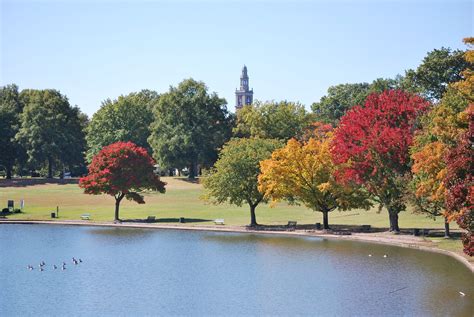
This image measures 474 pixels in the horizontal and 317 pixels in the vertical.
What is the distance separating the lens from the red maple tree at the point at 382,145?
81812 mm

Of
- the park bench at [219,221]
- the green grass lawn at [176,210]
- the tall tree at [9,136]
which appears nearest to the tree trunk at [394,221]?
the green grass lawn at [176,210]

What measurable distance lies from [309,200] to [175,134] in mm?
66338

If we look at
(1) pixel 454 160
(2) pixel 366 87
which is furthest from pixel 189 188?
(1) pixel 454 160

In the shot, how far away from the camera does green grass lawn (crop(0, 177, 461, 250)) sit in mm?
99562

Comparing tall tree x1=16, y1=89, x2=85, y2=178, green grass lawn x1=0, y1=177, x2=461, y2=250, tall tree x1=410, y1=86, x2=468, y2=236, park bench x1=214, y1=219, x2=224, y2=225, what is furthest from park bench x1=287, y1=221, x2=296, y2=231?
tall tree x1=16, y1=89, x2=85, y2=178

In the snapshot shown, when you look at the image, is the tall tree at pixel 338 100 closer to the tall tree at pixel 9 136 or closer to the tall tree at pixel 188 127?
the tall tree at pixel 188 127

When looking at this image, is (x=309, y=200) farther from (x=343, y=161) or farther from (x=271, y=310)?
(x=271, y=310)

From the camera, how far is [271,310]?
162ft

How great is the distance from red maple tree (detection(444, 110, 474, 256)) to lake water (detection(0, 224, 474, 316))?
3.48 metres

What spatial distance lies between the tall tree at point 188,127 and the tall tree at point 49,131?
1945 centimetres

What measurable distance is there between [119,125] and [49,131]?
13.9 meters

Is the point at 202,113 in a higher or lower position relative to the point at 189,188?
higher

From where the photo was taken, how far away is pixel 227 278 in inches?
2399

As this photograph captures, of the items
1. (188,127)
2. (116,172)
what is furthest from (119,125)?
(116,172)
